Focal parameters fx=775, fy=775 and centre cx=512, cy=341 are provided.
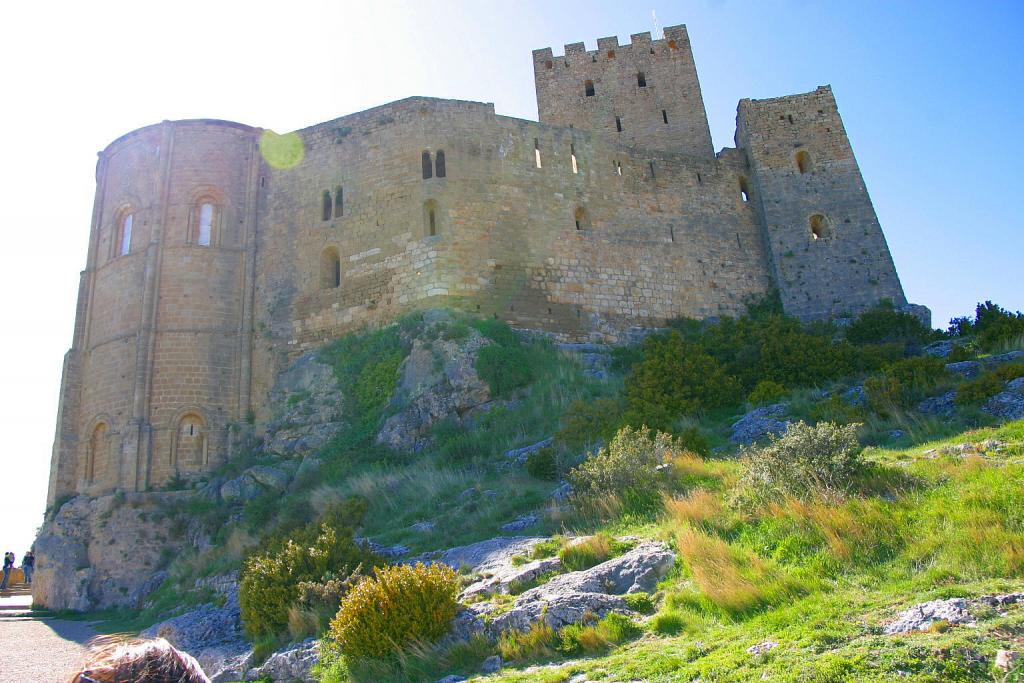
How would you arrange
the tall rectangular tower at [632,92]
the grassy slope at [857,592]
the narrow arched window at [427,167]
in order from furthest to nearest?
the tall rectangular tower at [632,92]
the narrow arched window at [427,167]
the grassy slope at [857,592]

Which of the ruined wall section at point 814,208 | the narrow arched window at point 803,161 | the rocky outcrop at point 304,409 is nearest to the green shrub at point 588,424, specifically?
the rocky outcrop at point 304,409

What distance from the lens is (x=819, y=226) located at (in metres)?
22.5

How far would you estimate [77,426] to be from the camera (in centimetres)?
1955

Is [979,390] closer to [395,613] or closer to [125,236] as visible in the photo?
[395,613]

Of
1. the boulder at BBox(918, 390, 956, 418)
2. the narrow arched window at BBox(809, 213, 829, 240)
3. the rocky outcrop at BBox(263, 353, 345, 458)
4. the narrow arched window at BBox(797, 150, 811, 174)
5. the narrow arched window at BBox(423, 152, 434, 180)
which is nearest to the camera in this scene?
the boulder at BBox(918, 390, 956, 418)

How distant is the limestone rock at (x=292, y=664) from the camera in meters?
7.77

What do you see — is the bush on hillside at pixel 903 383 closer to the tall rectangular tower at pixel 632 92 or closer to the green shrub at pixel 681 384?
the green shrub at pixel 681 384

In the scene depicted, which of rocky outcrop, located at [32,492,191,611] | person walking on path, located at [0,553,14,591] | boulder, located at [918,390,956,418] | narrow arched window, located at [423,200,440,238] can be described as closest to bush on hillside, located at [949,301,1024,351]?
boulder, located at [918,390,956,418]

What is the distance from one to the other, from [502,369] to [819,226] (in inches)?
455

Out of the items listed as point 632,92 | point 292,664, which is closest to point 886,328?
point 632,92

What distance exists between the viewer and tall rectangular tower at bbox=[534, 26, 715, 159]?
26.4 meters

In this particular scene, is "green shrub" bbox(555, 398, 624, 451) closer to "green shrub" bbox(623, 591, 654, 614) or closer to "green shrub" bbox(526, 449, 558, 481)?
"green shrub" bbox(526, 449, 558, 481)

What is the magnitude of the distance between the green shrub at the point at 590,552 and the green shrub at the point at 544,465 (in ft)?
12.1

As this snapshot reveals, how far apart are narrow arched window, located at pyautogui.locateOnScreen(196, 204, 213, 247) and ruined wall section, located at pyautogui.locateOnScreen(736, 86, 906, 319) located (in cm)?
1551
